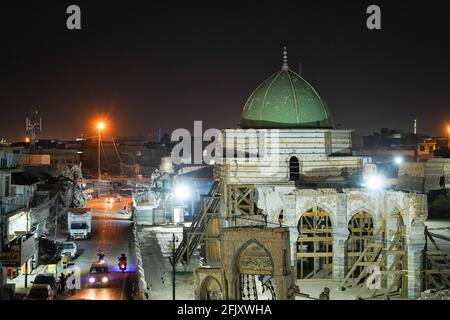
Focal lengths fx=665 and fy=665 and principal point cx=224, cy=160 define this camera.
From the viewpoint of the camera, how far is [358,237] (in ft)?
113

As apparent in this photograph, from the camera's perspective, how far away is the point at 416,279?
100ft

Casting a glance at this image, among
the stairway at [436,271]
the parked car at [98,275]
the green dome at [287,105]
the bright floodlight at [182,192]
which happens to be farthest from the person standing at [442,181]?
the parked car at [98,275]

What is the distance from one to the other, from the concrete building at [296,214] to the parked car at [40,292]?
21.8 feet

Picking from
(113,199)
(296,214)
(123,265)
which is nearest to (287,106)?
(296,214)

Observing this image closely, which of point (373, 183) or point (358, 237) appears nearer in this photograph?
point (358, 237)

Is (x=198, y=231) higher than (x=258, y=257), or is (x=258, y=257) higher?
(x=198, y=231)

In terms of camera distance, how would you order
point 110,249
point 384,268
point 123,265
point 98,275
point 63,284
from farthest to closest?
point 110,249 < point 123,265 < point 98,275 < point 384,268 < point 63,284

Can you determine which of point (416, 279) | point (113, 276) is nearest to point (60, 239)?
point (113, 276)

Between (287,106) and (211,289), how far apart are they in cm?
1536

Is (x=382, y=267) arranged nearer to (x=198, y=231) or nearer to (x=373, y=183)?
(x=373, y=183)

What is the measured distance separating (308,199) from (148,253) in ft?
38.1

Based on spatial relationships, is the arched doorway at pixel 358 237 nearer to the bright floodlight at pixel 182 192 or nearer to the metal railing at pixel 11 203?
the metal railing at pixel 11 203

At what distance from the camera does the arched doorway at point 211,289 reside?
1059 inches
